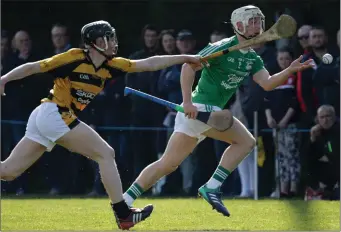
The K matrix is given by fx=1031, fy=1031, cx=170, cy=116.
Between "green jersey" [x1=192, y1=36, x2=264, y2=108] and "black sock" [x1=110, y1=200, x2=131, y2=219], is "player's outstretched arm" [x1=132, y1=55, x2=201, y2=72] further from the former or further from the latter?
"black sock" [x1=110, y1=200, x2=131, y2=219]

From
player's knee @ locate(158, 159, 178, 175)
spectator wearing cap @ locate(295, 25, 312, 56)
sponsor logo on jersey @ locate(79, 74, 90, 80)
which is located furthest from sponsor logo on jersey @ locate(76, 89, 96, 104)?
spectator wearing cap @ locate(295, 25, 312, 56)

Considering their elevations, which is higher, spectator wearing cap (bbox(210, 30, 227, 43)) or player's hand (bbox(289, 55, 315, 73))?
spectator wearing cap (bbox(210, 30, 227, 43))

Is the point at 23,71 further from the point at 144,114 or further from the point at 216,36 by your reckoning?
the point at 144,114

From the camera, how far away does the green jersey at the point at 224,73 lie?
32.1 feet

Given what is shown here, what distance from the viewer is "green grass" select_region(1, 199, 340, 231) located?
9836 mm

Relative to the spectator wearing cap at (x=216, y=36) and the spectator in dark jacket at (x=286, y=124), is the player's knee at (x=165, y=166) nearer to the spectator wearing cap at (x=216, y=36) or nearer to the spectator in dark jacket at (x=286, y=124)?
the spectator in dark jacket at (x=286, y=124)

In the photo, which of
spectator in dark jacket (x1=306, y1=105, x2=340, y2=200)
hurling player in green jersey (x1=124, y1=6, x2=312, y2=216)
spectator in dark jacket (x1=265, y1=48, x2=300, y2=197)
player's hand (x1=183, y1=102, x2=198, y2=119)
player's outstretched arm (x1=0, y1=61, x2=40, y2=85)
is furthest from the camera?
spectator in dark jacket (x1=265, y1=48, x2=300, y2=197)

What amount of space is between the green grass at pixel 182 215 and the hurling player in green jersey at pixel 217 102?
0.45 meters

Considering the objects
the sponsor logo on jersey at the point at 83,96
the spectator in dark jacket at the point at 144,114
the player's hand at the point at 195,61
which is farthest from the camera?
the spectator in dark jacket at the point at 144,114

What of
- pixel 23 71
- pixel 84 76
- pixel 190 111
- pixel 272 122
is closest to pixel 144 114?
pixel 272 122

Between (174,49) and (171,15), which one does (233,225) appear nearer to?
(174,49)

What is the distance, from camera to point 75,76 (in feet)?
29.3

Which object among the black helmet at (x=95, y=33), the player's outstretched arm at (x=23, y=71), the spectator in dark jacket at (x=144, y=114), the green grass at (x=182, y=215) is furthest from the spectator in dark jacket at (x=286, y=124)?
the player's outstretched arm at (x=23, y=71)

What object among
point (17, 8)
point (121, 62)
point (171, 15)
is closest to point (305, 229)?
point (121, 62)
